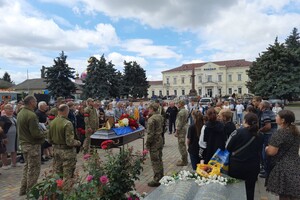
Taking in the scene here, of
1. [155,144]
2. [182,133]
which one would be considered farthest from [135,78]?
[155,144]

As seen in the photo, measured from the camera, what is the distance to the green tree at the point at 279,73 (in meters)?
27.8

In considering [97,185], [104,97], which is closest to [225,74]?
[104,97]

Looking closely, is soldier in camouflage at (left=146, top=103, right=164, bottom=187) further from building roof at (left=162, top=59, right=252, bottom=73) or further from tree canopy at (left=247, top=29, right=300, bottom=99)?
building roof at (left=162, top=59, right=252, bottom=73)

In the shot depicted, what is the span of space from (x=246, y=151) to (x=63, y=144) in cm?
324

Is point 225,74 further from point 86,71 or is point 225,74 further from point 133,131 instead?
point 133,131

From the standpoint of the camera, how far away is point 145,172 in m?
6.99

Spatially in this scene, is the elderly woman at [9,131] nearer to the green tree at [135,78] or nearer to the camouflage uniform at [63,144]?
the camouflage uniform at [63,144]

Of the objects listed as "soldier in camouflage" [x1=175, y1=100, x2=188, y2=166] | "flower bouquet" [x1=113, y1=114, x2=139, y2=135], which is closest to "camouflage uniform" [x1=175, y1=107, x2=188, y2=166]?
"soldier in camouflage" [x1=175, y1=100, x2=188, y2=166]

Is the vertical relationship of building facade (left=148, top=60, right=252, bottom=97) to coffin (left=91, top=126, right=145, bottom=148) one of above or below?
above

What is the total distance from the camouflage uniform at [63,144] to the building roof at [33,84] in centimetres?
7066

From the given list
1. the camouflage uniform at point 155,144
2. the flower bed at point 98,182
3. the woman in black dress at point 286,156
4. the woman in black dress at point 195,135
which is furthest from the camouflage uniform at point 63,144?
the woman in black dress at point 286,156

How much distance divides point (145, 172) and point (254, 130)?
3.77 metres

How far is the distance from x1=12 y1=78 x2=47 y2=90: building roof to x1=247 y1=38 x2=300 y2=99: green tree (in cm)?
5821

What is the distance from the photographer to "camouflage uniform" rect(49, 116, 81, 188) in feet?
16.0
